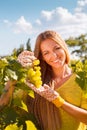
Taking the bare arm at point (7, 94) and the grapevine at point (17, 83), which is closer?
the grapevine at point (17, 83)

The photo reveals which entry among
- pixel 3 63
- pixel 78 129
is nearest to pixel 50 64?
pixel 78 129

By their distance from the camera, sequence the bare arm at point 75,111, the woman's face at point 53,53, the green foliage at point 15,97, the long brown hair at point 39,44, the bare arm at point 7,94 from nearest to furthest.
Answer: the green foliage at point 15,97
the bare arm at point 7,94
the bare arm at point 75,111
the woman's face at point 53,53
the long brown hair at point 39,44

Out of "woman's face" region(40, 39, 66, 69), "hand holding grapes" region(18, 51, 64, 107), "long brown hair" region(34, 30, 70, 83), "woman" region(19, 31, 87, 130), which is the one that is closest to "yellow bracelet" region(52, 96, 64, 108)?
"hand holding grapes" region(18, 51, 64, 107)

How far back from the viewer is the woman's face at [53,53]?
304cm

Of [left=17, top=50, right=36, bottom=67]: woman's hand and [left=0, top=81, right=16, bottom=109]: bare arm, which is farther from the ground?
[left=17, top=50, right=36, bottom=67]: woman's hand

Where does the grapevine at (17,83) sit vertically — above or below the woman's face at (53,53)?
below

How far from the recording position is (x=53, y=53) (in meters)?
3.02

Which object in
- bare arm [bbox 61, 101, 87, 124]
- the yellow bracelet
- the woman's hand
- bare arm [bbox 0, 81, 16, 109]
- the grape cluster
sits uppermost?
the woman's hand

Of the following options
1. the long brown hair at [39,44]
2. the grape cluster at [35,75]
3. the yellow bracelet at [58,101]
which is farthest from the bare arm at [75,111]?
the long brown hair at [39,44]

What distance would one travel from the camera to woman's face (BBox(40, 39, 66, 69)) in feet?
9.96

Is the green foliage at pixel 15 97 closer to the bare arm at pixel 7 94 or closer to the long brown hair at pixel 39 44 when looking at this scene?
the bare arm at pixel 7 94

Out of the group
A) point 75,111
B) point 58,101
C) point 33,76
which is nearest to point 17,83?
point 33,76

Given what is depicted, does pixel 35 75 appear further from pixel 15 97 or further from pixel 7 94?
pixel 15 97

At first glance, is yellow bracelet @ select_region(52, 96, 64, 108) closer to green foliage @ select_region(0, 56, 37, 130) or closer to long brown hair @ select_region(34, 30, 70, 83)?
green foliage @ select_region(0, 56, 37, 130)
